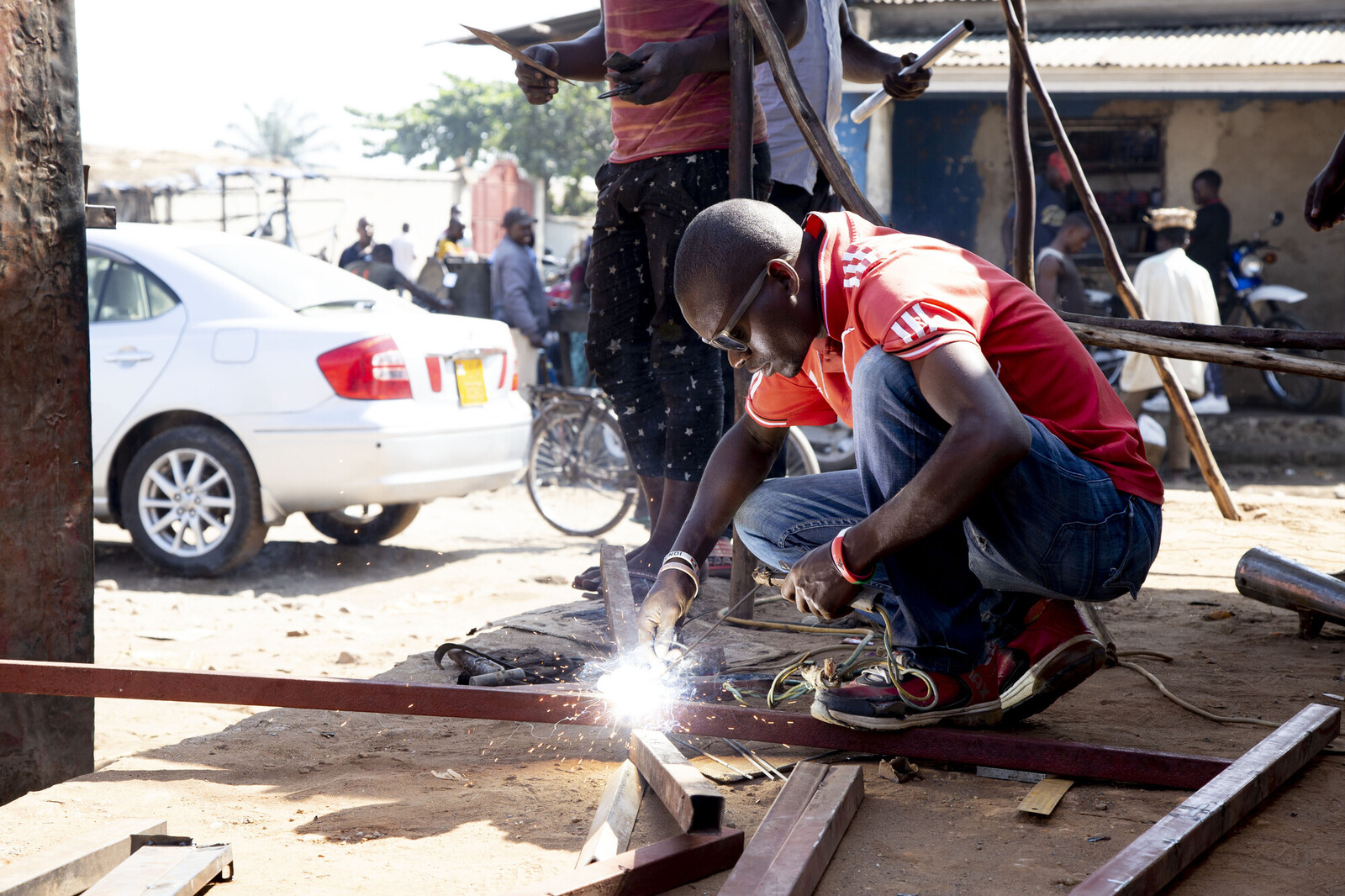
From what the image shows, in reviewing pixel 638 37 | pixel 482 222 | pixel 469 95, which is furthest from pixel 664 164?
pixel 469 95

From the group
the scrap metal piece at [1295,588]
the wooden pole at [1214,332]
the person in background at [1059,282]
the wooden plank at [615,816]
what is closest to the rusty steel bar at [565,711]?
the wooden plank at [615,816]

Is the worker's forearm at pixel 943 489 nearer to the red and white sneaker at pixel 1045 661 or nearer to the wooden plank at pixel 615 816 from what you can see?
the red and white sneaker at pixel 1045 661

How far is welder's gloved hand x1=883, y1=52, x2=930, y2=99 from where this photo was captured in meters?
4.63

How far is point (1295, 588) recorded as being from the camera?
365cm

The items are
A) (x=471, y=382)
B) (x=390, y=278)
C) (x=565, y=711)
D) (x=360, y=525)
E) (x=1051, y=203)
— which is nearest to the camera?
(x=565, y=711)

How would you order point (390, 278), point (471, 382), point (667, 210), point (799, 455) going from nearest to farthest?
point (667, 210), point (799, 455), point (471, 382), point (390, 278)

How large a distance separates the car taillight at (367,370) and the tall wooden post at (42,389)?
2.73 metres

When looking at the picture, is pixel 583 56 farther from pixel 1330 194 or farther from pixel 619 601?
pixel 1330 194

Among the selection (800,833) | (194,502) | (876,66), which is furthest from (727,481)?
(194,502)

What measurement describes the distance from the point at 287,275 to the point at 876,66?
3.40 meters

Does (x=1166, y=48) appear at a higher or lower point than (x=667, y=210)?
higher

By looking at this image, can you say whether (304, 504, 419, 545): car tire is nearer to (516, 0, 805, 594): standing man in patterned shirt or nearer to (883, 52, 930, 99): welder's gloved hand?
(516, 0, 805, 594): standing man in patterned shirt

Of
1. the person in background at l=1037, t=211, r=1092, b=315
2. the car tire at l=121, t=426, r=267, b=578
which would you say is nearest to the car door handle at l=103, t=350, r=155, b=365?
the car tire at l=121, t=426, r=267, b=578

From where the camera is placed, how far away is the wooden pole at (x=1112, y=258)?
Result: 4879 mm
